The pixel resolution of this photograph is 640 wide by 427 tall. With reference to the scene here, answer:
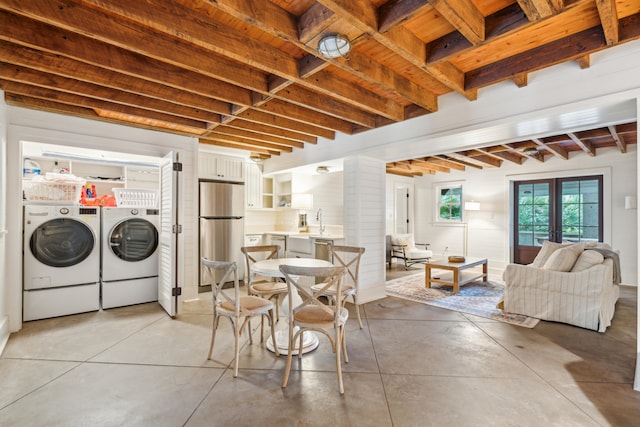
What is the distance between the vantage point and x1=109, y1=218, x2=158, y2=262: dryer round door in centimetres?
405

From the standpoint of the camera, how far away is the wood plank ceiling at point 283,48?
5.97ft

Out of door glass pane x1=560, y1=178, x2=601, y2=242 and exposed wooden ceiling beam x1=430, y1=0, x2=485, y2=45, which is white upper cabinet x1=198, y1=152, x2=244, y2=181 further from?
door glass pane x1=560, y1=178, x2=601, y2=242

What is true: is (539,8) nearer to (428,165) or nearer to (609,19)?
(609,19)

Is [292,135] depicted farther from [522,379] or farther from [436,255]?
[436,255]

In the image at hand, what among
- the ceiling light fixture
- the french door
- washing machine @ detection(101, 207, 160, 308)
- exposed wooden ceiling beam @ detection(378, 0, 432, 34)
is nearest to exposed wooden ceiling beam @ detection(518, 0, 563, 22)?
exposed wooden ceiling beam @ detection(378, 0, 432, 34)

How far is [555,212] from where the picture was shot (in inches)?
253

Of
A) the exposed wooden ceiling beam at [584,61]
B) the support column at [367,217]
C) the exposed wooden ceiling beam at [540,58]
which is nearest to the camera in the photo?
the exposed wooden ceiling beam at [540,58]

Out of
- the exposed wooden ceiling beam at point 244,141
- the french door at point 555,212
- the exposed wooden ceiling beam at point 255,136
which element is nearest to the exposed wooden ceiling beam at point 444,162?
the french door at point 555,212

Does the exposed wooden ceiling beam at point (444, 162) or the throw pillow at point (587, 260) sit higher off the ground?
the exposed wooden ceiling beam at point (444, 162)

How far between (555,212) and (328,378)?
6.47 metres

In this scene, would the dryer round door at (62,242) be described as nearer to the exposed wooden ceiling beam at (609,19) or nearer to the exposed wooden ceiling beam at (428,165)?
the exposed wooden ceiling beam at (609,19)

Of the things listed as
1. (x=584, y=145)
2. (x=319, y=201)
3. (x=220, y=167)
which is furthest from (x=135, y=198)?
(x=584, y=145)

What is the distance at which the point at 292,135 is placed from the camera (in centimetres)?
454

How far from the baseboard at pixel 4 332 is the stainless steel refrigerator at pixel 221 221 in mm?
2148
